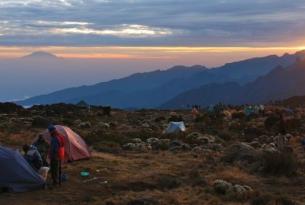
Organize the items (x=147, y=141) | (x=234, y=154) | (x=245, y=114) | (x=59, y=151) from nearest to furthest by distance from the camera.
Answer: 1. (x=59, y=151)
2. (x=234, y=154)
3. (x=147, y=141)
4. (x=245, y=114)

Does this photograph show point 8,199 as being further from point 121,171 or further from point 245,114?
point 245,114

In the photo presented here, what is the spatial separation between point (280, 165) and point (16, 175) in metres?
10.1

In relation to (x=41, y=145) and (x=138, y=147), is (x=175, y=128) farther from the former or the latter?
(x=41, y=145)

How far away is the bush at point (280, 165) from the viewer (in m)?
22.8

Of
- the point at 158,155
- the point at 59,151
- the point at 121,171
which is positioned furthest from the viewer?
the point at 158,155

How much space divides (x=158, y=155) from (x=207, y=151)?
9.15ft

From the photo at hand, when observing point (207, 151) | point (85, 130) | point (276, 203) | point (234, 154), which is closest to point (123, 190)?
point (276, 203)

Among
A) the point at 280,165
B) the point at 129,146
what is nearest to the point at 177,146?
the point at 129,146

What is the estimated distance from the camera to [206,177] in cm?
2152

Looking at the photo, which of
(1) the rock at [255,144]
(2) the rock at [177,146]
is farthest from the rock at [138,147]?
(1) the rock at [255,144]

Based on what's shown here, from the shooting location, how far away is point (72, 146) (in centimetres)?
2478

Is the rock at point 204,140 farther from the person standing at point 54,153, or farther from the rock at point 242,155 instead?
the person standing at point 54,153

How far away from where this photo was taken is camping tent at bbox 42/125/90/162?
80.3ft

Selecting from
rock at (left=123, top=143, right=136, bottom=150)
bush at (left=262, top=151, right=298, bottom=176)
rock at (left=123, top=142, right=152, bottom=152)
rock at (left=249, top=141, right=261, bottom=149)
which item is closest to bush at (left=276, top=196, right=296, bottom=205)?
bush at (left=262, top=151, right=298, bottom=176)
